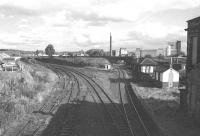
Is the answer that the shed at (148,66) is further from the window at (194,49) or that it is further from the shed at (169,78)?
the window at (194,49)

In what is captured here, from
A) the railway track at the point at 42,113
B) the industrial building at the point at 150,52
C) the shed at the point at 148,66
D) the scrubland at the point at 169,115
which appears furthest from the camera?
the industrial building at the point at 150,52

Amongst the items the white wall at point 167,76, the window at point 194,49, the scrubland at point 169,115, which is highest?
the window at point 194,49

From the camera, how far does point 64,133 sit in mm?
16375

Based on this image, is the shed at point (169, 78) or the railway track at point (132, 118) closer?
the railway track at point (132, 118)

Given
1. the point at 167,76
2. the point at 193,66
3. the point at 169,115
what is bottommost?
the point at 169,115

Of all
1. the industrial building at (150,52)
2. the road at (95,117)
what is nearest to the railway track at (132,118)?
the road at (95,117)

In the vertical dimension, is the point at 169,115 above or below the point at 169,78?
below

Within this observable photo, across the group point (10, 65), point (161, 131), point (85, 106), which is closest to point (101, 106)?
point (85, 106)

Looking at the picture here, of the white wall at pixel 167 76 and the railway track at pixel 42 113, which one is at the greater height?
the white wall at pixel 167 76

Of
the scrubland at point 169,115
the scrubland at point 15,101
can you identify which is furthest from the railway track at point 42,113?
the scrubland at point 169,115

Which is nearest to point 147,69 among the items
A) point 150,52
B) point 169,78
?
point 169,78

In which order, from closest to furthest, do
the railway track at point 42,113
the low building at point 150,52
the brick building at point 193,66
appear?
the railway track at point 42,113 → the brick building at point 193,66 → the low building at point 150,52

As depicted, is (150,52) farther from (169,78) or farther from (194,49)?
(194,49)

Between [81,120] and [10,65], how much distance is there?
85.9 feet
